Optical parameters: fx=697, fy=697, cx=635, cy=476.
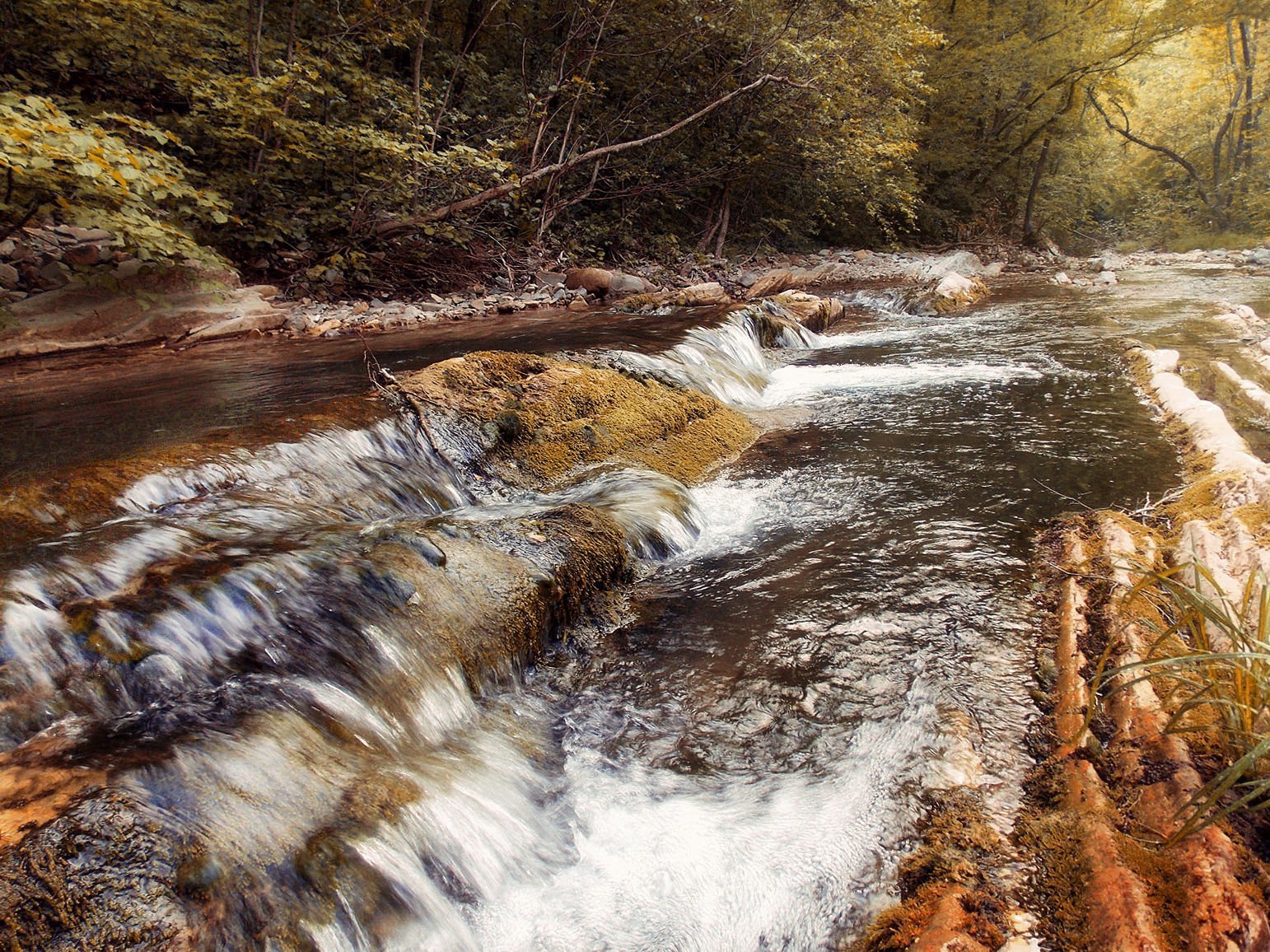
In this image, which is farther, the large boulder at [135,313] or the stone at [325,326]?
the stone at [325,326]

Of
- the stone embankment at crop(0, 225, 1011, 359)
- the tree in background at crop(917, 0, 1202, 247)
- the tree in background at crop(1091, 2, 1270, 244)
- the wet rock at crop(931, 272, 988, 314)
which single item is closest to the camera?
the stone embankment at crop(0, 225, 1011, 359)

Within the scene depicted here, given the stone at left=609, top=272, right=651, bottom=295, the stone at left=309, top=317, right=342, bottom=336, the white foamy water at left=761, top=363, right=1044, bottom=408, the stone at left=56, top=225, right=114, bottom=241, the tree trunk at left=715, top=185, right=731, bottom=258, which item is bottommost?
the white foamy water at left=761, top=363, right=1044, bottom=408

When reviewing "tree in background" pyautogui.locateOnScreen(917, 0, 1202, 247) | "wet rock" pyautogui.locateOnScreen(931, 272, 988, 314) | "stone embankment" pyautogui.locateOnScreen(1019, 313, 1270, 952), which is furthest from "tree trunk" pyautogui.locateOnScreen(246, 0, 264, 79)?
"tree in background" pyautogui.locateOnScreen(917, 0, 1202, 247)

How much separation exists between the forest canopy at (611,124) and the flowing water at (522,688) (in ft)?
11.3

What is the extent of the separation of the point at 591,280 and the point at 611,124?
4.02 meters

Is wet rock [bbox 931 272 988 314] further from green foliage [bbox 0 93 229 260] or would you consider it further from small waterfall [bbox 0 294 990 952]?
green foliage [bbox 0 93 229 260]

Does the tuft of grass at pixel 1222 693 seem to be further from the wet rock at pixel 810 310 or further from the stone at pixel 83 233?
→ the wet rock at pixel 810 310

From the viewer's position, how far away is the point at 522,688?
10.4ft

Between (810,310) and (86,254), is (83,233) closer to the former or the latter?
(86,254)

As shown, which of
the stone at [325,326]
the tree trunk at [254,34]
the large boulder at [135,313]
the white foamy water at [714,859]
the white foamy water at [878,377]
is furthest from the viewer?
the tree trunk at [254,34]

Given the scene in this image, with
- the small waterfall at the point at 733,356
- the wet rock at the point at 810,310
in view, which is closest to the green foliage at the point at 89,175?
the small waterfall at the point at 733,356

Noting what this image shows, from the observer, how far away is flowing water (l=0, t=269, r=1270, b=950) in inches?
81.4

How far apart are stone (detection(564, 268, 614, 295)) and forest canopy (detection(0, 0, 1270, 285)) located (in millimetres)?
1713

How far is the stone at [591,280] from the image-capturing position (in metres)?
12.0
